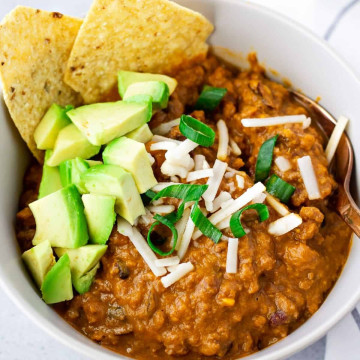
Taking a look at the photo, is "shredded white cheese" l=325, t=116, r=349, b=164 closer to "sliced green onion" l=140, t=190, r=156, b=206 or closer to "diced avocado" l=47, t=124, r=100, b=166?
"sliced green onion" l=140, t=190, r=156, b=206

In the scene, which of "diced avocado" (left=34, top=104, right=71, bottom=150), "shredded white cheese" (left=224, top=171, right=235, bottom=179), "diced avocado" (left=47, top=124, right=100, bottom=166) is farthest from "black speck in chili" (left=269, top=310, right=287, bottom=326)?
"diced avocado" (left=34, top=104, right=71, bottom=150)

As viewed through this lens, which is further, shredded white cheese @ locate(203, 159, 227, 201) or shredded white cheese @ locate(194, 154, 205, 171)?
shredded white cheese @ locate(194, 154, 205, 171)

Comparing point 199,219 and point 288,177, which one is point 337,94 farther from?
point 199,219

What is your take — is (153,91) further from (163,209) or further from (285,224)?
(285,224)

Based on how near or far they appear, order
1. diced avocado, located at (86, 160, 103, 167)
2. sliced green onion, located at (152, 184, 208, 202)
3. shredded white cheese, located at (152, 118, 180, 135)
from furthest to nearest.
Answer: shredded white cheese, located at (152, 118, 180, 135) < diced avocado, located at (86, 160, 103, 167) < sliced green onion, located at (152, 184, 208, 202)

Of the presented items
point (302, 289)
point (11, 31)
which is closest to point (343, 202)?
point (302, 289)

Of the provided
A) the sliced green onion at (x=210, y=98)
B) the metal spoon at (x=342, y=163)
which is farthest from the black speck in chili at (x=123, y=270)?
the metal spoon at (x=342, y=163)
